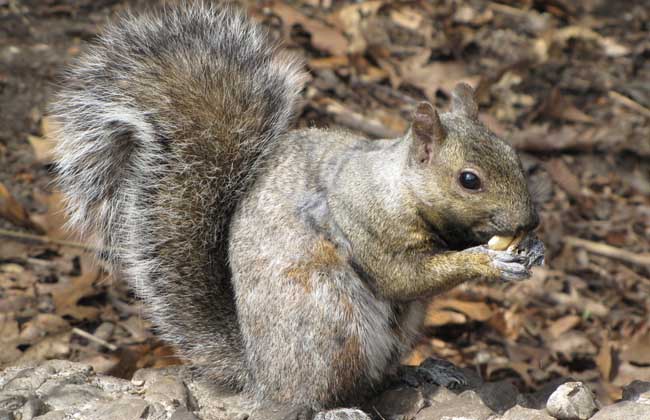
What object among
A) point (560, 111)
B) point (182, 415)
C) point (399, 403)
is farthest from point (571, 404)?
point (560, 111)

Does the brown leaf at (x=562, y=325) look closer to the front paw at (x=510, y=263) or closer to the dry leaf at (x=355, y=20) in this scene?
the front paw at (x=510, y=263)

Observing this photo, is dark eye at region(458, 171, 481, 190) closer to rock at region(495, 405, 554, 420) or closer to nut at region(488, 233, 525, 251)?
nut at region(488, 233, 525, 251)

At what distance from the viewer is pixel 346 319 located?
2.49 metres

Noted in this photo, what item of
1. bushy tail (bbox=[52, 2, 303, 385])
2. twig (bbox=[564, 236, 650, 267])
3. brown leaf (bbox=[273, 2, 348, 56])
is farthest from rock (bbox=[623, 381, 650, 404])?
brown leaf (bbox=[273, 2, 348, 56])

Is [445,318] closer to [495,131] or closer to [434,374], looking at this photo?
[434,374]

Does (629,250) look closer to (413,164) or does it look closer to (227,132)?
(413,164)

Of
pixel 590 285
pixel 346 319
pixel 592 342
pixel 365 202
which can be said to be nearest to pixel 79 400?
pixel 346 319

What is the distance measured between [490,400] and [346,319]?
608 millimetres

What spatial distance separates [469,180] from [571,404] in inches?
26.7

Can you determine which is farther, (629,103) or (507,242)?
(629,103)

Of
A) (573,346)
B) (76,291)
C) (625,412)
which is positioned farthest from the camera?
(573,346)

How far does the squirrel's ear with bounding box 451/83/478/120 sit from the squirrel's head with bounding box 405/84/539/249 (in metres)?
0.10

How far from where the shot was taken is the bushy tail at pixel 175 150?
2629mm

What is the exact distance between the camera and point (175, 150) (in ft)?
8.61
